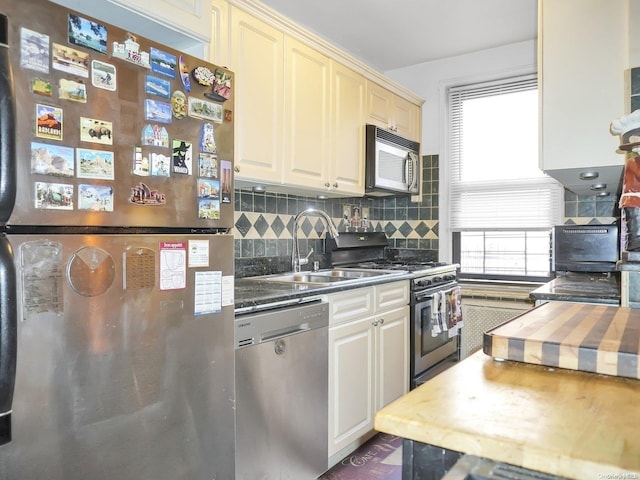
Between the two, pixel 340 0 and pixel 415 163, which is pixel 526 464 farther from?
pixel 415 163

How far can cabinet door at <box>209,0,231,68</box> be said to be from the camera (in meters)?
1.93

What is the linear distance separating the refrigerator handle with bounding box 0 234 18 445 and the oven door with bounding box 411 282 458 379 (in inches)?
90.6

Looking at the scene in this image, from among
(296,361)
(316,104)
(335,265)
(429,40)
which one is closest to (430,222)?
(335,265)

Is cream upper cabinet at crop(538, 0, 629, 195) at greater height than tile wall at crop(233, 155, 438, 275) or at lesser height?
greater

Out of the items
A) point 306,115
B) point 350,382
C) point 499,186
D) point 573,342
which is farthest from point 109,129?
point 499,186

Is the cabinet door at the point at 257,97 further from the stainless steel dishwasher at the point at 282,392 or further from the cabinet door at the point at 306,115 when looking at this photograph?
the stainless steel dishwasher at the point at 282,392

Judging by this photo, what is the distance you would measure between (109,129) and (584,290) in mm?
2009

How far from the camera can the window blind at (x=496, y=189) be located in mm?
3430

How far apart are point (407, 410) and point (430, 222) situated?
3230mm

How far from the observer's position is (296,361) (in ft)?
6.24

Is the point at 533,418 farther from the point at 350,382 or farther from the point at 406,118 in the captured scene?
the point at 406,118

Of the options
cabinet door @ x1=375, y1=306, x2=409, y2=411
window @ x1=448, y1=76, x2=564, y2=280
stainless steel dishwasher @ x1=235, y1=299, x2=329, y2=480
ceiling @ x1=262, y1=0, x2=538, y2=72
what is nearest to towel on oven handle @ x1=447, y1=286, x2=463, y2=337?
window @ x1=448, y1=76, x2=564, y2=280

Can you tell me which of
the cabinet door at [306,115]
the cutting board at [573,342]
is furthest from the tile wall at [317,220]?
the cutting board at [573,342]

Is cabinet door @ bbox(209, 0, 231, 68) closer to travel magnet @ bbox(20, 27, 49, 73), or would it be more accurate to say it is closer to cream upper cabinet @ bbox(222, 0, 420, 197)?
cream upper cabinet @ bbox(222, 0, 420, 197)
